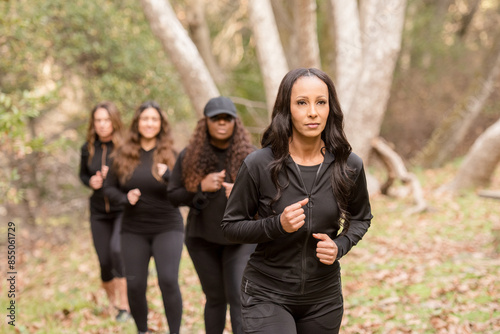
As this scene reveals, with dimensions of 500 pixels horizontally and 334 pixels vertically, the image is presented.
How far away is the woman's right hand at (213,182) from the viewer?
14.0 ft

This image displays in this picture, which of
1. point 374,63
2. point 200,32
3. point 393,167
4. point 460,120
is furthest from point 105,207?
point 460,120

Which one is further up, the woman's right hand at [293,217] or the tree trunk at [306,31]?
the tree trunk at [306,31]

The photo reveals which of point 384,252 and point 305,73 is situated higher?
point 305,73

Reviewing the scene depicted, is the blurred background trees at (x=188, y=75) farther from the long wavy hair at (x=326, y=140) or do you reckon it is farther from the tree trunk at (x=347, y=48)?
the long wavy hair at (x=326, y=140)

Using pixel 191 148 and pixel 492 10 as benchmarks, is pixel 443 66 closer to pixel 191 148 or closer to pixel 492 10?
pixel 492 10

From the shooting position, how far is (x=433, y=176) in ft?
47.6

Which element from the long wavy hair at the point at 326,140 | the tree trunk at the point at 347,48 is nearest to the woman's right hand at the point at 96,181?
the long wavy hair at the point at 326,140

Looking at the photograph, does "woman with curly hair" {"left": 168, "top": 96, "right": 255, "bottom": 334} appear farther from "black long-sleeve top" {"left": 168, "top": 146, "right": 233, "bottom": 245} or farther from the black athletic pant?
the black athletic pant

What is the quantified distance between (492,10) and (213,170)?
18.7 metres

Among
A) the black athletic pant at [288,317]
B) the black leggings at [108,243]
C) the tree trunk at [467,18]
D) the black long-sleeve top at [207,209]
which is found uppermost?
the tree trunk at [467,18]

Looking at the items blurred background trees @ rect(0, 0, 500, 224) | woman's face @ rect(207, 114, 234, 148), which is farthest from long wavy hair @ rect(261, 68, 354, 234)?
blurred background trees @ rect(0, 0, 500, 224)

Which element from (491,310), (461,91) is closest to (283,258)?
(491,310)

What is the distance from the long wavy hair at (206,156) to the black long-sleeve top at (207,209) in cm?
5

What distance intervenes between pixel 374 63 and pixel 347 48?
56 centimetres
